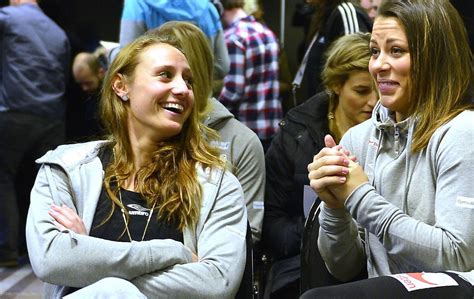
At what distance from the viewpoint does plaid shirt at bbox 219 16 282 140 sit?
4.62m

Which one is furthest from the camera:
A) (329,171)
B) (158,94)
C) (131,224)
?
(158,94)

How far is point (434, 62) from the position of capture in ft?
7.55

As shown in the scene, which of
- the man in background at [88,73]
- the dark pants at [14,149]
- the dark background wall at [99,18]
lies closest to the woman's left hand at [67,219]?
the dark pants at [14,149]

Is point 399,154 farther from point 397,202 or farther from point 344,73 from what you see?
point 344,73

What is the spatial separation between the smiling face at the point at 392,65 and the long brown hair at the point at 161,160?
1.90 ft

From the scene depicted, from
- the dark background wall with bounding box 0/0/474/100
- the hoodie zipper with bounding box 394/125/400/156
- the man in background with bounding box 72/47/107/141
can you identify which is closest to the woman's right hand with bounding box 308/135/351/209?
the hoodie zipper with bounding box 394/125/400/156

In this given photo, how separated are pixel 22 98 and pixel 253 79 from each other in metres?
1.31

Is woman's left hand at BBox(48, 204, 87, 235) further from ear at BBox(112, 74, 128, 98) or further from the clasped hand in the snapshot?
the clasped hand

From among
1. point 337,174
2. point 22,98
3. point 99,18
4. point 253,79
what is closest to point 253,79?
point 253,79

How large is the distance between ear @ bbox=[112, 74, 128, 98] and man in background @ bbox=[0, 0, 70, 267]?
2194 mm

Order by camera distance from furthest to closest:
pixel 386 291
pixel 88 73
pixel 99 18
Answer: pixel 99 18 < pixel 88 73 < pixel 386 291

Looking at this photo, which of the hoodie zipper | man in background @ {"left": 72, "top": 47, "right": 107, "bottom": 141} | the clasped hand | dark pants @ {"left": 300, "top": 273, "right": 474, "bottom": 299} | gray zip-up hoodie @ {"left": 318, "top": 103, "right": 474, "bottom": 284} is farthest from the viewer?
man in background @ {"left": 72, "top": 47, "right": 107, "bottom": 141}

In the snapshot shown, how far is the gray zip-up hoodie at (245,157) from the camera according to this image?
10.5 ft

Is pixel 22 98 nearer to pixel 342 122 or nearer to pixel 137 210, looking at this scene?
pixel 342 122
